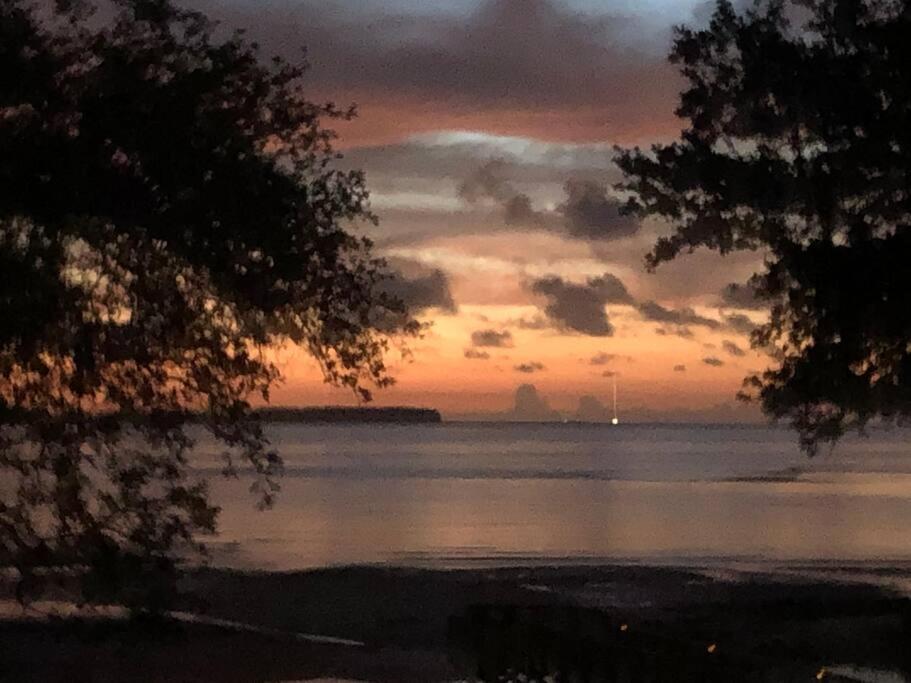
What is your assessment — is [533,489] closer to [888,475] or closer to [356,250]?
[888,475]

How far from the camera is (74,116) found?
17.6 meters

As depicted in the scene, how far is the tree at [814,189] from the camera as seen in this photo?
17500 mm

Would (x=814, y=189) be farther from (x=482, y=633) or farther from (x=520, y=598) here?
(x=520, y=598)

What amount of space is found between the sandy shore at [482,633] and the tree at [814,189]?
3.81 metres

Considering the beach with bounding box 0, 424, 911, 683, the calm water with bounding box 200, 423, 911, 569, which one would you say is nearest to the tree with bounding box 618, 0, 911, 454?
the beach with bounding box 0, 424, 911, 683

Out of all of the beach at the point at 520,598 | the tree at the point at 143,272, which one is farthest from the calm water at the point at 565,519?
the tree at the point at 143,272

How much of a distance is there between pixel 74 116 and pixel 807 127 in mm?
9539

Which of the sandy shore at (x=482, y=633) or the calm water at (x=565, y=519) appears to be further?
the calm water at (x=565, y=519)

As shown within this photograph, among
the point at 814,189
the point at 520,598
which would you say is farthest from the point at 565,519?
the point at 814,189

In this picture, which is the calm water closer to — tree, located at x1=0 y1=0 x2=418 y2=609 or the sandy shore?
the sandy shore

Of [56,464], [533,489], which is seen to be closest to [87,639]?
[56,464]

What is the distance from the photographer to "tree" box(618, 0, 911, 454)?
1750cm

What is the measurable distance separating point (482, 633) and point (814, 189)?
7418 mm

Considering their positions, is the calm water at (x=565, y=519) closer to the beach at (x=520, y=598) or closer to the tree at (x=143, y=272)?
the beach at (x=520, y=598)
